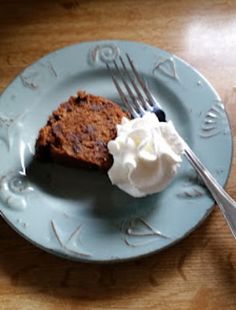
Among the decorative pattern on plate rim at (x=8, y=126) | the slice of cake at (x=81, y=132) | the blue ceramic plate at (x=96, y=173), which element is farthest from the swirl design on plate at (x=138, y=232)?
the decorative pattern on plate rim at (x=8, y=126)

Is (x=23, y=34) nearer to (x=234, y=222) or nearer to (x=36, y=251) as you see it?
(x=36, y=251)

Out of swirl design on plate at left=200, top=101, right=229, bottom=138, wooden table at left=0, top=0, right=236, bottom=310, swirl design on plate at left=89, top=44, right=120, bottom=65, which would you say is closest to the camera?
wooden table at left=0, top=0, right=236, bottom=310

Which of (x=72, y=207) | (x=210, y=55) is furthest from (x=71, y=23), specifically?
(x=72, y=207)

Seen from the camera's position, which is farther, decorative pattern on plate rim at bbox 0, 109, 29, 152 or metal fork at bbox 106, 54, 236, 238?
decorative pattern on plate rim at bbox 0, 109, 29, 152

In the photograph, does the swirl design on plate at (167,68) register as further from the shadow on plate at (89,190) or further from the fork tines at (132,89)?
the shadow on plate at (89,190)

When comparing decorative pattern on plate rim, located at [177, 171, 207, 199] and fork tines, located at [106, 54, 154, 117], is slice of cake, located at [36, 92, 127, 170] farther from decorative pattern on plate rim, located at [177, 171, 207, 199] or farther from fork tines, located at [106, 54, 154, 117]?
decorative pattern on plate rim, located at [177, 171, 207, 199]

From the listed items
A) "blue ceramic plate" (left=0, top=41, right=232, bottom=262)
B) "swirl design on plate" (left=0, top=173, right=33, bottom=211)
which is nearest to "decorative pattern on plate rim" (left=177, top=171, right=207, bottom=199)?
"blue ceramic plate" (left=0, top=41, right=232, bottom=262)
